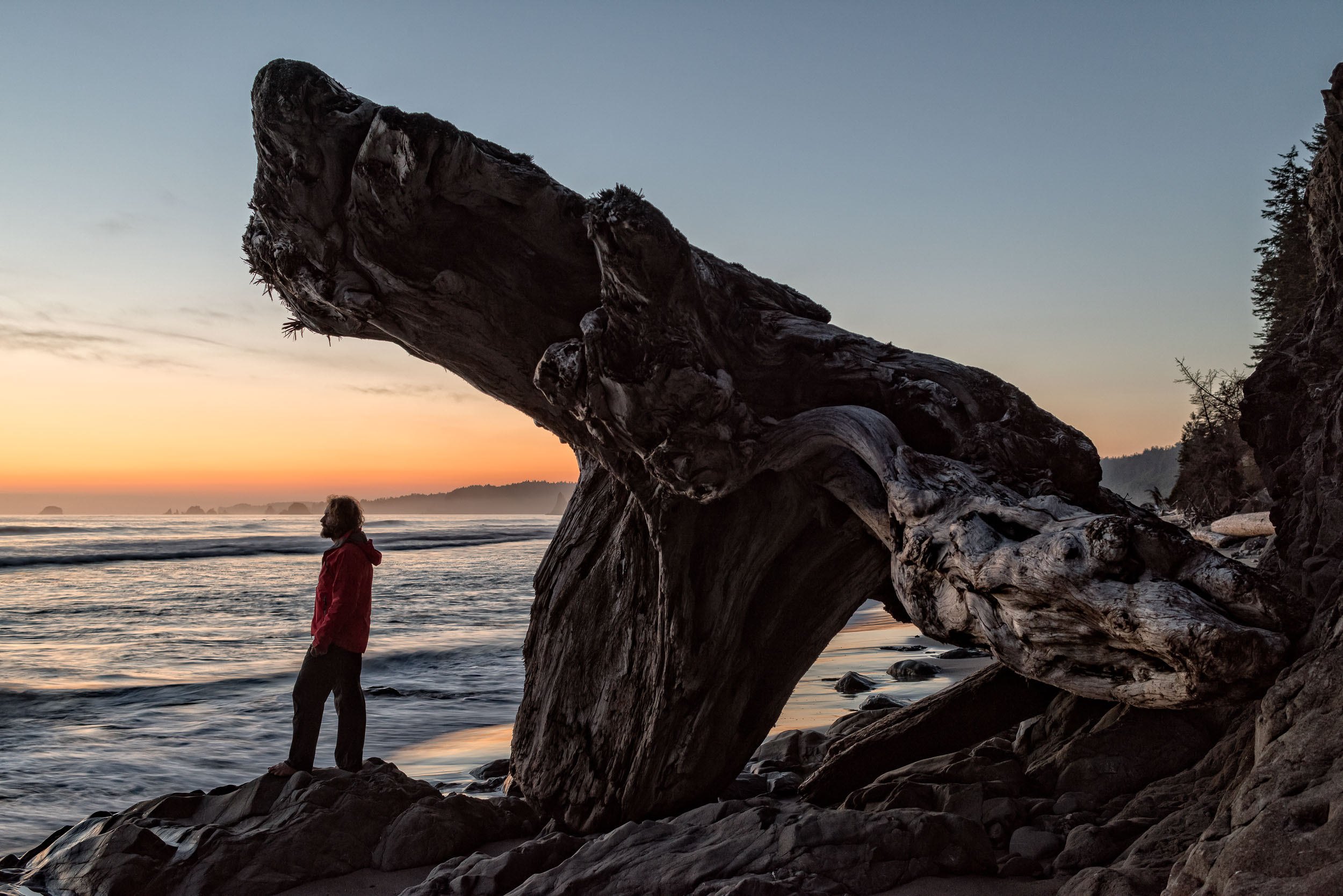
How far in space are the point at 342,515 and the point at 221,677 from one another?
8.54 metres

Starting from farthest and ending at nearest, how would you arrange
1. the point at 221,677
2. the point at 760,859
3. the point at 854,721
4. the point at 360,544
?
the point at 221,677 → the point at 854,721 → the point at 360,544 → the point at 760,859

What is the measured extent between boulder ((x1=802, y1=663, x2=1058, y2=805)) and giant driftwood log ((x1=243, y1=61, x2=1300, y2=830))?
0.58 metres

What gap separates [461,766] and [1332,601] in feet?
22.5

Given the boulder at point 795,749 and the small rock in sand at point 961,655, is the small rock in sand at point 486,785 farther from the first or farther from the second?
the small rock in sand at point 961,655

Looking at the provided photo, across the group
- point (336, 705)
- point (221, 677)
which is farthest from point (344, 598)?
point (221, 677)

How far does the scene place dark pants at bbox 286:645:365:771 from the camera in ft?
18.5

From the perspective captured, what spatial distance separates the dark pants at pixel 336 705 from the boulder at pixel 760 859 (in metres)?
1.78

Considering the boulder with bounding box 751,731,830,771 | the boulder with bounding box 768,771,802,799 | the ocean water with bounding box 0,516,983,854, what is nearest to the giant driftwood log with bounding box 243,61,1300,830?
the boulder with bounding box 768,771,802,799

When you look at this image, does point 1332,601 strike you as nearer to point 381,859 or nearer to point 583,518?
point 583,518

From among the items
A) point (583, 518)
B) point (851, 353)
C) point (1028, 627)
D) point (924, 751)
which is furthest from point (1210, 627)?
point (583, 518)

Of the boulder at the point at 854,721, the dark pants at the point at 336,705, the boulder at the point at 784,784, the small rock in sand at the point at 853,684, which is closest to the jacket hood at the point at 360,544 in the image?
the dark pants at the point at 336,705

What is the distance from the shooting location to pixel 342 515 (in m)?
6.07

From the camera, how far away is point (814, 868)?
363 centimetres

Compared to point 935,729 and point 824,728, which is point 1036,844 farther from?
point 824,728
